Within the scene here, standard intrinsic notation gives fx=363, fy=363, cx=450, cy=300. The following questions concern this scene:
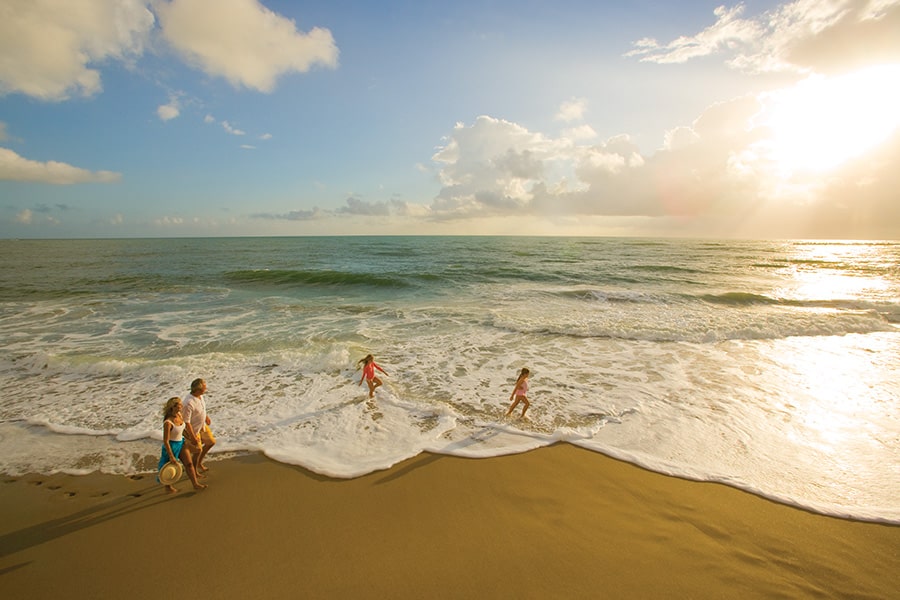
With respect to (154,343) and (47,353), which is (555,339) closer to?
(154,343)

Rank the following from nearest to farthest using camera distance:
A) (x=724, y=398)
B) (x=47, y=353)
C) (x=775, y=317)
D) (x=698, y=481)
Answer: (x=698, y=481) → (x=724, y=398) → (x=47, y=353) → (x=775, y=317)

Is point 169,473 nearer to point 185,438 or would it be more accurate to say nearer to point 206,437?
point 185,438

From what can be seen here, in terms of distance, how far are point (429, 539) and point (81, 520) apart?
4.37 metres

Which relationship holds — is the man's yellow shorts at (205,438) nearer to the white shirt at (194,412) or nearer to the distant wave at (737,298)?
the white shirt at (194,412)

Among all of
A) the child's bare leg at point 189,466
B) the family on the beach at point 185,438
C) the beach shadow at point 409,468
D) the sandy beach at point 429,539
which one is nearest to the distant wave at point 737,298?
the sandy beach at point 429,539

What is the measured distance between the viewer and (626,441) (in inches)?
255

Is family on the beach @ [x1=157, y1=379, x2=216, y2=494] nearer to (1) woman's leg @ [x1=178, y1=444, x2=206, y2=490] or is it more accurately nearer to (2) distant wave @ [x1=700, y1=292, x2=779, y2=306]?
(1) woman's leg @ [x1=178, y1=444, x2=206, y2=490]

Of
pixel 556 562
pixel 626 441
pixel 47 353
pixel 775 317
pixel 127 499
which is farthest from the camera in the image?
pixel 775 317

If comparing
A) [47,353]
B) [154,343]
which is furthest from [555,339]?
[47,353]

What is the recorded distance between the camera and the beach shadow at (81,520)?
13.7 feet

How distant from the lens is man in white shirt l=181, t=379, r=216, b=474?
5082mm

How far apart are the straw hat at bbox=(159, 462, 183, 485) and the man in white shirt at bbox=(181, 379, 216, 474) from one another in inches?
12.9

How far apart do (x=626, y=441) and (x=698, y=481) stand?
1264 mm

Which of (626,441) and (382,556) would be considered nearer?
(382,556)
